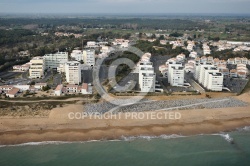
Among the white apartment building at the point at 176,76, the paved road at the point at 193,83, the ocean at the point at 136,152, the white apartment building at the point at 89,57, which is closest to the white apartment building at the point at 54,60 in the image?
the white apartment building at the point at 89,57

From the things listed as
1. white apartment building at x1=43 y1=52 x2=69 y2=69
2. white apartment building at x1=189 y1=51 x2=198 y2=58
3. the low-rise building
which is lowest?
the low-rise building

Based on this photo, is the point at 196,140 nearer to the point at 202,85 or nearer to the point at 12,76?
the point at 202,85

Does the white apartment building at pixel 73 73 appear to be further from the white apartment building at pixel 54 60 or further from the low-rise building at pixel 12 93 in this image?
the white apartment building at pixel 54 60

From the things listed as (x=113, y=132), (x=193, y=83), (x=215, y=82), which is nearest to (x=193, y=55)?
(x=193, y=83)

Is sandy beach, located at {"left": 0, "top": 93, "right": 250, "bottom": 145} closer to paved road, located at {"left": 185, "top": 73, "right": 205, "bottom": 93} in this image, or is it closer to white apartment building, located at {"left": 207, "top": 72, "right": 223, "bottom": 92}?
white apartment building, located at {"left": 207, "top": 72, "right": 223, "bottom": 92}

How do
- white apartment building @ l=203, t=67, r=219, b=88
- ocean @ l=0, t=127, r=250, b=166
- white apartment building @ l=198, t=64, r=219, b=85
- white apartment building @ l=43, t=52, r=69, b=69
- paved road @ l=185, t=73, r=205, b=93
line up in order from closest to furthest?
ocean @ l=0, t=127, r=250, b=166
paved road @ l=185, t=73, r=205, b=93
white apartment building @ l=203, t=67, r=219, b=88
white apartment building @ l=198, t=64, r=219, b=85
white apartment building @ l=43, t=52, r=69, b=69

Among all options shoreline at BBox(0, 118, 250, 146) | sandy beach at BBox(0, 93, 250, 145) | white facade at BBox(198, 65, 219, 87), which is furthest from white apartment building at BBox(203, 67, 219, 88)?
shoreline at BBox(0, 118, 250, 146)

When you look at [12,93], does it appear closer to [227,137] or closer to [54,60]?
[54,60]
